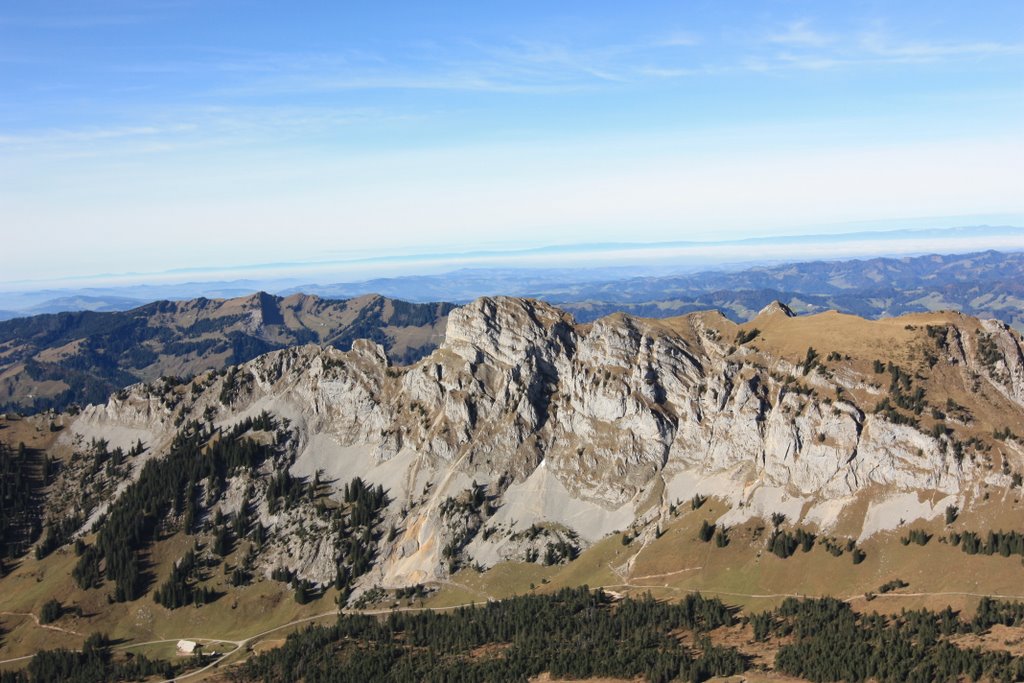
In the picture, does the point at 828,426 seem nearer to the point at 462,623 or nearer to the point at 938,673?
the point at 938,673

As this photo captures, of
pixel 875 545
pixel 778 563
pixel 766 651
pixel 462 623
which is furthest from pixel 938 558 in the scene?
pixel 462 623

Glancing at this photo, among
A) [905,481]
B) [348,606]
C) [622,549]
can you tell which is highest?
[905,481]

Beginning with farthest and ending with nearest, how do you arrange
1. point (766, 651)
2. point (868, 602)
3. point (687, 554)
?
point (687, 554) < point (868, 602) < point (766, 651)

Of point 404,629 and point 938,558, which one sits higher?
point 938,558

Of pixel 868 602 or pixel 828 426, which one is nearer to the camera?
pixel 868 602

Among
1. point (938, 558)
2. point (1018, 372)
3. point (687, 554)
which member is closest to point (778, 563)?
point (687, 554)

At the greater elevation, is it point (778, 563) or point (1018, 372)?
point (1018, 372)

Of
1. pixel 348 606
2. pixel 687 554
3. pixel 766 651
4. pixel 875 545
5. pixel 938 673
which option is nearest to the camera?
pixel 938 673

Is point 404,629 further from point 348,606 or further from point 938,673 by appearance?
point 938,673

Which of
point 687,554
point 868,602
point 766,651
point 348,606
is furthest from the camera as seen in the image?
point 348,606
